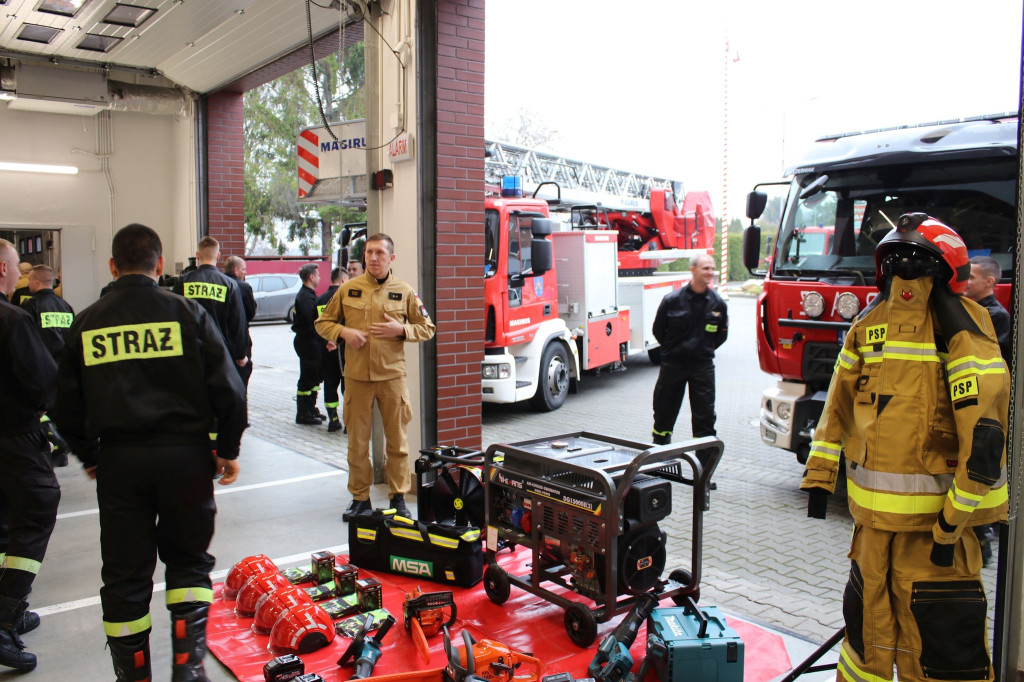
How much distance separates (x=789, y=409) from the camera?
259 inches

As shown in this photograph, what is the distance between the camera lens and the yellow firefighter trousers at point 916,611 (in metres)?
2.89

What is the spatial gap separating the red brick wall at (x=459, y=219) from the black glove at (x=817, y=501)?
148 inches

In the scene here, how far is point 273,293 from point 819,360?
1998 cm

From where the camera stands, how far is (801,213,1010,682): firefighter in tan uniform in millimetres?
2828

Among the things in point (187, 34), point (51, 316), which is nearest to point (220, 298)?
point (51, 316)

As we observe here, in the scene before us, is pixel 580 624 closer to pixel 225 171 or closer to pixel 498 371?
pixel 498 371

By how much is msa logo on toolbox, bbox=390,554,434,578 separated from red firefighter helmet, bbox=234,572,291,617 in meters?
0.75

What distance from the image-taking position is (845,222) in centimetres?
666

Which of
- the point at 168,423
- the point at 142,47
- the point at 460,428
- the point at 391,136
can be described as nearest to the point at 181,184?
the point at 142,47

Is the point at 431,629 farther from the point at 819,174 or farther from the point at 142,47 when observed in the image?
the point at 142,47

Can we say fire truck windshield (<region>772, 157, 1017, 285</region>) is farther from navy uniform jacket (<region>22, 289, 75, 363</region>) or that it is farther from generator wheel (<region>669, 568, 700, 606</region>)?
navy uniform jacket (<region>22, 289, 75, 363</region>)

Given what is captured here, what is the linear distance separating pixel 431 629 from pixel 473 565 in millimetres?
673

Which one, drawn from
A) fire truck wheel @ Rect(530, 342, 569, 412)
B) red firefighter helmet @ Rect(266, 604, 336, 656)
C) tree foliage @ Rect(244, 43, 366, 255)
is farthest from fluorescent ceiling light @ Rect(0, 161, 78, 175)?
tree foliage @ Rect(244, 43, 366, 255)

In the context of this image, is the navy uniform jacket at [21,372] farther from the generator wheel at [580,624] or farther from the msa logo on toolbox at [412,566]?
the generator wheel at [580,624]
